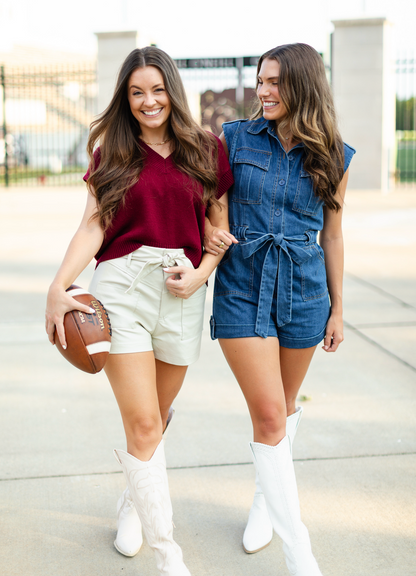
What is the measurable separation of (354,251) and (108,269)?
6521 millimetres

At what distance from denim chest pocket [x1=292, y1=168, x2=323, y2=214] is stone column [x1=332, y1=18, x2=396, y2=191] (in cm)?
1293

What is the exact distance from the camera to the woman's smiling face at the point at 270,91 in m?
2.29

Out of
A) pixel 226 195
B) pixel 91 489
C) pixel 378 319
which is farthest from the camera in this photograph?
pixel 378 319

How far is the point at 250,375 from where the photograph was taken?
7.45ft

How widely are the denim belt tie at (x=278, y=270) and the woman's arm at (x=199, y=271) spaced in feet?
0.41

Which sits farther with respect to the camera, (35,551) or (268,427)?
(35,551)

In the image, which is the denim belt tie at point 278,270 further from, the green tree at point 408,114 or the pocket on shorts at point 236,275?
the green tree at point 408,114

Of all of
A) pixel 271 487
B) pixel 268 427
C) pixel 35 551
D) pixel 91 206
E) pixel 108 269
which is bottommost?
pixel 35 551

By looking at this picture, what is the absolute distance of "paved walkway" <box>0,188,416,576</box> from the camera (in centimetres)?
248

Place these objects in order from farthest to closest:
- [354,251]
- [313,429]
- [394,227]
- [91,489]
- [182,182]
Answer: [394,227], [354,251], [313,429], [91,489], [182,182]

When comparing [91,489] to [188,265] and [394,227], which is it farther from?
[394,227]

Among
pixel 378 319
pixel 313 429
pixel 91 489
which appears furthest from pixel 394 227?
pixel 91 489

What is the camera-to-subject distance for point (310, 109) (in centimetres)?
229

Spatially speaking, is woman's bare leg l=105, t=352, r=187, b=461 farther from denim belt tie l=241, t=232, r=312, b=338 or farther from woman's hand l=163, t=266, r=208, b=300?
denim belt tie l=241, t=232, r=312, b=338
